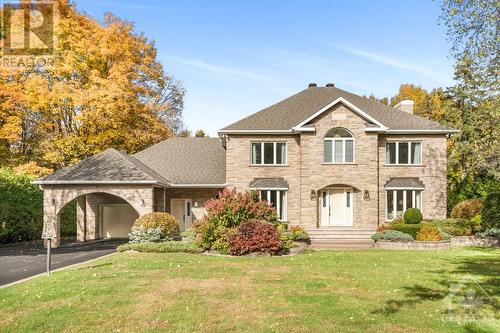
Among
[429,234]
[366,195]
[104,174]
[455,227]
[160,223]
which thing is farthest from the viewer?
[366,195]

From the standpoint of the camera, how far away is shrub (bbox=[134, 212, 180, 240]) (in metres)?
22.6

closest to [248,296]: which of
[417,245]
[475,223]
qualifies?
[417,245]

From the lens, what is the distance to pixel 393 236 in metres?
22.7

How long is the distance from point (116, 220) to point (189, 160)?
6.51 meters

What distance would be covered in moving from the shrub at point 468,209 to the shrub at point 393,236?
7563 millimetres

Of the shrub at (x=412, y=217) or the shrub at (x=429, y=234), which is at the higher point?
the shrub at (x=412, y=217)

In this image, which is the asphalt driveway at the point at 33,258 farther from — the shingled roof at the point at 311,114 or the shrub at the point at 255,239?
the shingled roof at the point at 311,114

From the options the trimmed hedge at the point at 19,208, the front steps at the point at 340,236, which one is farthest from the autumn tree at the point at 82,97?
the front steps at the point at 340,236

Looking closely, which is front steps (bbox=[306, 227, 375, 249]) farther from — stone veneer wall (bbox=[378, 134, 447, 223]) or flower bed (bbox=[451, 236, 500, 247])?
flower bed (bbox=[451, 236, 500, 247])

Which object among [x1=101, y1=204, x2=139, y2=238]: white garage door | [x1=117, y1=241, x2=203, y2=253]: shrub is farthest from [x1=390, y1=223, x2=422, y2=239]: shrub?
[x1=101, y1=204, x2=139, y2=238]: white garage door

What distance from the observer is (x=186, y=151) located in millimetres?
33625

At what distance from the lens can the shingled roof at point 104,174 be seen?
24891 mm

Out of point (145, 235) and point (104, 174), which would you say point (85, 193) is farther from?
Result: point (145, 235)

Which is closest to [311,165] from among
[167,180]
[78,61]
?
[167,180]
